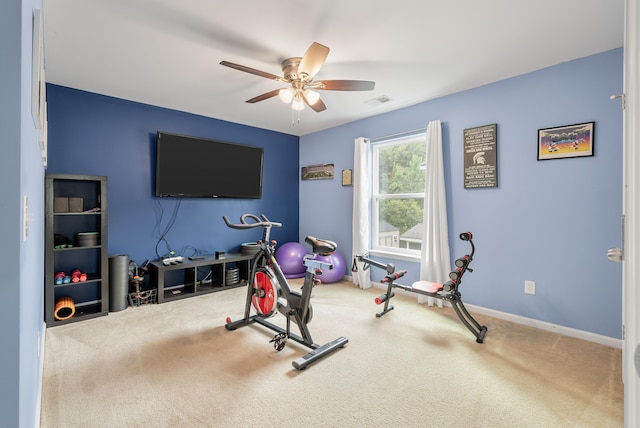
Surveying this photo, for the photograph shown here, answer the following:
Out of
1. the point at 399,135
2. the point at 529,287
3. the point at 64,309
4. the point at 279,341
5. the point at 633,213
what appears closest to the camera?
the point at 633,213

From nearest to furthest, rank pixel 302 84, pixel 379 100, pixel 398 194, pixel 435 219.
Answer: pixel 302 84 < pixel 435 219 < pixel 379 100 < pixel 398 194

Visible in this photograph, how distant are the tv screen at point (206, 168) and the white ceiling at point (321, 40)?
772 millimetres

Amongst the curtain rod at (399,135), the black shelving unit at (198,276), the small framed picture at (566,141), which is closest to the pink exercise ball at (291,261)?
the black shelving unit at (198,276)

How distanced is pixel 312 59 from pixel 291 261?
10.3 ft

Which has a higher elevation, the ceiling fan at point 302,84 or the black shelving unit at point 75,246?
the ceiling fan at point 302,84

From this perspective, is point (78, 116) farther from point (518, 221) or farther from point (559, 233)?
point (559, 233)

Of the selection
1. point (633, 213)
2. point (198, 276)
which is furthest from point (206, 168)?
point (633, 213)

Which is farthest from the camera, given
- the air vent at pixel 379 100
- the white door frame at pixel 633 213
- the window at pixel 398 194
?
the window at pixel 398 194

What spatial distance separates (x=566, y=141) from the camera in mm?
2748

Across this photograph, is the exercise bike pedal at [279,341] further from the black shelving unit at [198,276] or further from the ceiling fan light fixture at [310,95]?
the ceiling fan light fixture at [310,95]

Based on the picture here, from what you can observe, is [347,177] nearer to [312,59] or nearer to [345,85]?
[345,85]

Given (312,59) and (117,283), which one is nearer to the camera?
(312,59)

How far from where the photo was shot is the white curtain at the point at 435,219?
3.51 m

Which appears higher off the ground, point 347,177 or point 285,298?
point 347,177
